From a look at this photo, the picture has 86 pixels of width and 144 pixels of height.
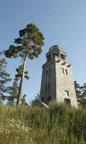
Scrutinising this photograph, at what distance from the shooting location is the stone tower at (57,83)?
2138 centimetres

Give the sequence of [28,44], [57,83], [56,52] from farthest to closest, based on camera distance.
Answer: [56,52], [57,83], [28,44]

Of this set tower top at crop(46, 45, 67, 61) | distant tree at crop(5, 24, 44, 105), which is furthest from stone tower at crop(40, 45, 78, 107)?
distant tree at crop(5, 24, 44, 105)

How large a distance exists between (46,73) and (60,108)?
1919 centimetres

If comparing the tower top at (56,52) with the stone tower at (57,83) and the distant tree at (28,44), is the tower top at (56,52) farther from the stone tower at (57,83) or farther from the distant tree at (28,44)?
the distant tree at (28,44)

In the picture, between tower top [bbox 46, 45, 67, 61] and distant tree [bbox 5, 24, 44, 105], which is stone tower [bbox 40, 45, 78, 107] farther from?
distant tree [bbox 5, 24, 44, 105]

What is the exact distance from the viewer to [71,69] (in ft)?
92.3

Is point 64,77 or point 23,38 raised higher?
point 23,38

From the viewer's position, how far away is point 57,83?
2195 centimetres

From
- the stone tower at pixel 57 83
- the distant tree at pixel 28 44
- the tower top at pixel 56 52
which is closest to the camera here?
the distant tree at pixel 28 44

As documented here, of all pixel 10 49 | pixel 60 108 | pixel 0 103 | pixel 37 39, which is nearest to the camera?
pixel 0 103

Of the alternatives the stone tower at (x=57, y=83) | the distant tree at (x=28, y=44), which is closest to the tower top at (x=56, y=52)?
the stone tower at (x=57, y=83)

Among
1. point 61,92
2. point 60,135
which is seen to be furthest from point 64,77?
point 60,135

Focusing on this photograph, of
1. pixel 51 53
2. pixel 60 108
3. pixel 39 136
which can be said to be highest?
pixel 51 53

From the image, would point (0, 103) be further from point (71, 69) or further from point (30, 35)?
point (71, 69)
